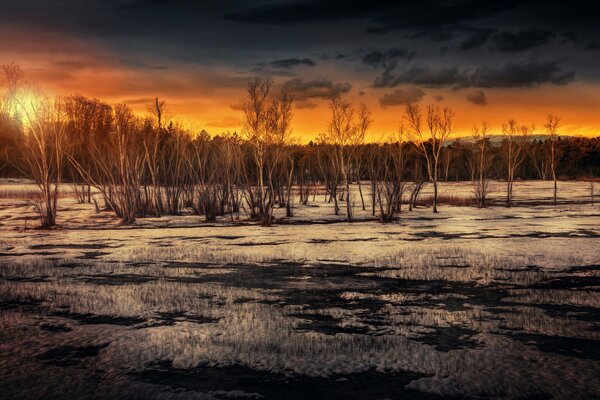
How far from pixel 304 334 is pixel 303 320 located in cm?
92

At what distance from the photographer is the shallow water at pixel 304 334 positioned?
693 cm

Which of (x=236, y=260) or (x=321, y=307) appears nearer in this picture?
(x=321, y=307)

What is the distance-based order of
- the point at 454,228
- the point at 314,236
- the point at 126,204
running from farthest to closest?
the point at 126,204 < the point at 454,228 < the point at 314,236

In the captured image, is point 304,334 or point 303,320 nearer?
point 304,334

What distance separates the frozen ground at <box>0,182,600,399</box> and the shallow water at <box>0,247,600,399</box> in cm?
4

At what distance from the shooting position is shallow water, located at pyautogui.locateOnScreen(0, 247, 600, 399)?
693cm

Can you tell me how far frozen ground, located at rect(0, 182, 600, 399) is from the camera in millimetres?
7020

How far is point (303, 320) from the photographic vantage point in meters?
10.0

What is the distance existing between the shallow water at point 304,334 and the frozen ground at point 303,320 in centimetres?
4

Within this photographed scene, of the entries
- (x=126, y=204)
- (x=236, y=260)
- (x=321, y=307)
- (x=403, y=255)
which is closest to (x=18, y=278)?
(x=236, y=260)

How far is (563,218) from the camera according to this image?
32281 mm

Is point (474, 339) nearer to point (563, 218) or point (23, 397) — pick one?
point (23, 397)

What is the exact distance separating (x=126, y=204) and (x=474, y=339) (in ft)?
84.8

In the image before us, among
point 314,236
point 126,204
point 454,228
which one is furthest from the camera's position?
point 126,204
